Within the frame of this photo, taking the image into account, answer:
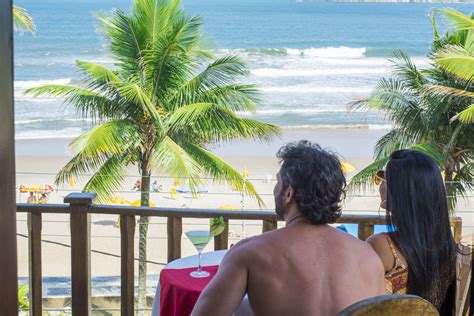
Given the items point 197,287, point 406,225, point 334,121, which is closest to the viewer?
point 406,225

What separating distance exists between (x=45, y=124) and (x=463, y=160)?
14.0m

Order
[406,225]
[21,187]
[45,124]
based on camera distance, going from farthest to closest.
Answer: [45,124]
[21,187]
[406,225]

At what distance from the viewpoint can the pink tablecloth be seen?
251cm

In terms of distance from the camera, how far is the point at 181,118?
1246 cm

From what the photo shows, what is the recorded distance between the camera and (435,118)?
14.2 meters

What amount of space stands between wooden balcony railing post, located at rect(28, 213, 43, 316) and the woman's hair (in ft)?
5.89

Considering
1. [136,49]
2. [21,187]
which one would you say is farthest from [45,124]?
[136,49]

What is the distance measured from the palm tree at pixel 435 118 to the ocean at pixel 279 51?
8.47 metres

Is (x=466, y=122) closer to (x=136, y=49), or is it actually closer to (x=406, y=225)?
(x=136, y=49)

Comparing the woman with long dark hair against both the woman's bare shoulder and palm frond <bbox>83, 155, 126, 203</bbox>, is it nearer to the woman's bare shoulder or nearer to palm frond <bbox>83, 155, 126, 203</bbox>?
the woman's bare shoulder

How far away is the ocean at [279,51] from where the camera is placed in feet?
82.5

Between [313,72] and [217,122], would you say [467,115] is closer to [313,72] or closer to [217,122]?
[217,122]

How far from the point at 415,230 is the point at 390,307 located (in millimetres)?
571

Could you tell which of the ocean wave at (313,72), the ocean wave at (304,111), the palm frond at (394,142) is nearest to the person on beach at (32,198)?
the palm frond at (394,142)
